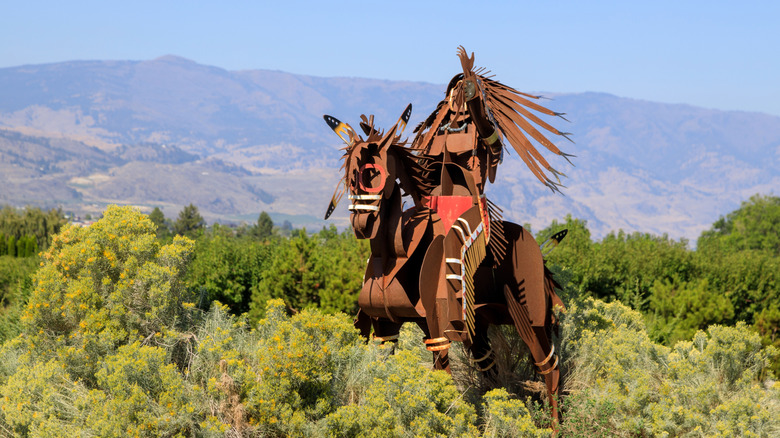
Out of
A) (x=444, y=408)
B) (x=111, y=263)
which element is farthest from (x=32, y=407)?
(x=444, y=408)

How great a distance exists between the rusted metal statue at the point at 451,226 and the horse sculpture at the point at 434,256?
0.02 meters

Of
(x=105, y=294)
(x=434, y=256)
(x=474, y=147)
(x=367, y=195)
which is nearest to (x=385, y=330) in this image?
(x=434, y=256)

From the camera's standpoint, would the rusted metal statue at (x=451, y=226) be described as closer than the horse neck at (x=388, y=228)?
Yes

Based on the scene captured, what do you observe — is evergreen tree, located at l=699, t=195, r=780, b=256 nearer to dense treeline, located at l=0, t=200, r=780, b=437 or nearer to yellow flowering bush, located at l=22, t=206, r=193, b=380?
dense treeline, located at l=0, t=200, r=780, b=437

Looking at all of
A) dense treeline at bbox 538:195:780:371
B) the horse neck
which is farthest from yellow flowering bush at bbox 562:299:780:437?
dense treeline at bbox 538:195:780:371

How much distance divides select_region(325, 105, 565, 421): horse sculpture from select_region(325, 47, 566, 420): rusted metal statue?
0.05ft

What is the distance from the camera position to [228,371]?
38.3ft

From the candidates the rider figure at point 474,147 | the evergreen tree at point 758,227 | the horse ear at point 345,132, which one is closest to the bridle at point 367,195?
the horse ear at point 345,132

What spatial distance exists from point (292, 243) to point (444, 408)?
38.9ft

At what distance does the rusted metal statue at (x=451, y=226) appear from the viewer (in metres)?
11.4

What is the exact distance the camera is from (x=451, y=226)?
11.7 meters

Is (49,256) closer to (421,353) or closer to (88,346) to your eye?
(88,346)

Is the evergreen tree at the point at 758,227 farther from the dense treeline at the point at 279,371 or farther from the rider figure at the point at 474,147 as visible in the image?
the rider figure at the point at 474,147

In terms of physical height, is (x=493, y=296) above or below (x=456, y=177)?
below
